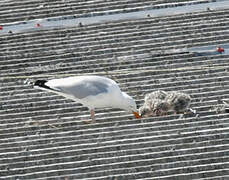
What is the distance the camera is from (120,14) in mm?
16250

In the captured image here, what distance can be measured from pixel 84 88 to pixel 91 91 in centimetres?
13

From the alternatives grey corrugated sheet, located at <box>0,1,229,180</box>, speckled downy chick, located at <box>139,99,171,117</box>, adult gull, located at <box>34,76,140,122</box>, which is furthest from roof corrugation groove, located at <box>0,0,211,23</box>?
speckled downy chick, located at <box>139,99,171,117</box>

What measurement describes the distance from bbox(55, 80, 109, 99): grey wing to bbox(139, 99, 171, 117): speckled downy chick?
73 centimetres

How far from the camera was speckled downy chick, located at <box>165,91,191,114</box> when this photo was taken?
13.0 meters

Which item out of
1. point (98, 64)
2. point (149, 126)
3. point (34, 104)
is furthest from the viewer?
point (98, 64)

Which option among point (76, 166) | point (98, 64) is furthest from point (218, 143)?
point (98, 64)

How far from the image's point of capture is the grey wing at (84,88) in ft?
43.2

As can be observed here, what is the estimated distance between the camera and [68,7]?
16.7 m

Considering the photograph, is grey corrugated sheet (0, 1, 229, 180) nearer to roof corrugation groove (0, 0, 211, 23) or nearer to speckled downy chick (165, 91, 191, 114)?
speckled downy chick (165, 91, 191, 114)

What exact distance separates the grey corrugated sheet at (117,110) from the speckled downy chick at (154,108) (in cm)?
21

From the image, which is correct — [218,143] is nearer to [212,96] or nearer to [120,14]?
[212,96]

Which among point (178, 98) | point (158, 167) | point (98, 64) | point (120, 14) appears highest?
point (120, 14)

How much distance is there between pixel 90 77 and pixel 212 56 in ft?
8.92

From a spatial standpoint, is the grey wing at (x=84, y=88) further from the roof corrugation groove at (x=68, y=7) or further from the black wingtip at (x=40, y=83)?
the roof corrugation groove at (x=68, y=7)
